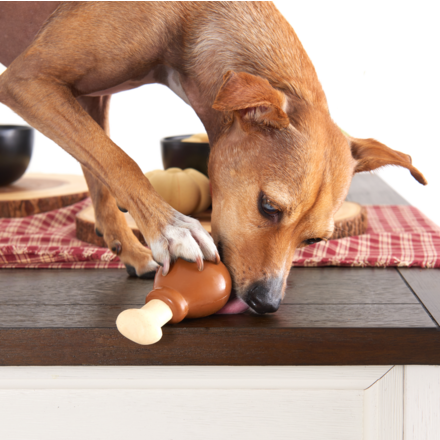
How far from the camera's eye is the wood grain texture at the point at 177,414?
3.81 feet

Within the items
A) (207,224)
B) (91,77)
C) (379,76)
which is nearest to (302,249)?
(207,224)

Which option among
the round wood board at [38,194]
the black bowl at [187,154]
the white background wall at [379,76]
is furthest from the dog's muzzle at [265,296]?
the white background wall at [379,76]

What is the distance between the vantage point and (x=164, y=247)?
121 centimetres

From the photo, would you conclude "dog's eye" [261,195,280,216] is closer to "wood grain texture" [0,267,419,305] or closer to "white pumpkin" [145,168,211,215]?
"wood grain texture" [0,267,419,305]

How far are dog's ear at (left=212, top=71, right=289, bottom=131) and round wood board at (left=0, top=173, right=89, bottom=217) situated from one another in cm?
130

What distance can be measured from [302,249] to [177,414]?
831mm

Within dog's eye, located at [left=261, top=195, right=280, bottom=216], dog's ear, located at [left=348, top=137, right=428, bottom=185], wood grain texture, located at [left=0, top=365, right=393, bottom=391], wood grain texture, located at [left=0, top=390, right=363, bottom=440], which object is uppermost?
dog's ear, located at [left=348, top=137, right=428, bottom=185]

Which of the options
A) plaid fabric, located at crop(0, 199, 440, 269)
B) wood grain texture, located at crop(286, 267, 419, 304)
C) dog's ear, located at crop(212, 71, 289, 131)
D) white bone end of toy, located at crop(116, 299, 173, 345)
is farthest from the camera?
plaid fabric, located at crop(0, 199, 440, 269)

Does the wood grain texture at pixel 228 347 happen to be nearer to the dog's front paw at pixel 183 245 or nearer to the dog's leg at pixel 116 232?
the dog's front paw at pixel 183 245

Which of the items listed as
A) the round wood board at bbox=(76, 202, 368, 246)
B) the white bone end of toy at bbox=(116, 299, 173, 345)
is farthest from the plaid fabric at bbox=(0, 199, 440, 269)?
the white bone end of toy at bbox=(116, 299, 173, 345)

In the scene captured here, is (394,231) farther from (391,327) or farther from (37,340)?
(37,340)

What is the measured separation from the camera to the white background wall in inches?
142

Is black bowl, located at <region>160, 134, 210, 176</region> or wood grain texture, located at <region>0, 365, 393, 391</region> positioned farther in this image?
black bowl, located at <region>160, 134, 210, 176</region>

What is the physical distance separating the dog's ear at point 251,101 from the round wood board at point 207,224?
57cm
